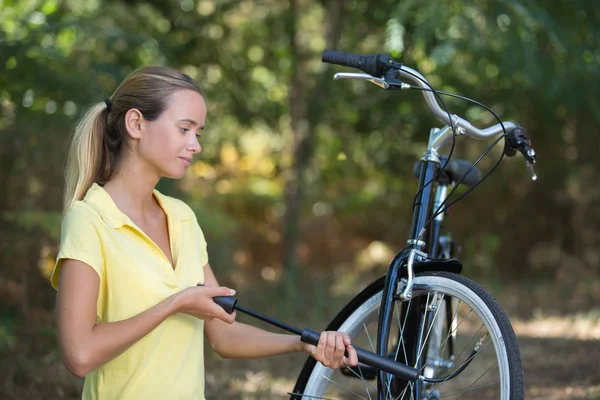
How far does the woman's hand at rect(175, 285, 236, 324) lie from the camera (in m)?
1.95

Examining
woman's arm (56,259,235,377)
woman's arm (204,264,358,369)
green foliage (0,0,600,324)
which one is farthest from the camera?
green foliage (0,0,600,324)

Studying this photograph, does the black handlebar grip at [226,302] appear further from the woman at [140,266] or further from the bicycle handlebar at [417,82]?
the bicycle handlebar at [417,82]

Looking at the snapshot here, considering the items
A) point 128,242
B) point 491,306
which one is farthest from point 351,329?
point 128,242

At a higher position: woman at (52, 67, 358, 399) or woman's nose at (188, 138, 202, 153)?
woman's nose at (188, 138, 202, 153)

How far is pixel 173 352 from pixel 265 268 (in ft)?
20.3

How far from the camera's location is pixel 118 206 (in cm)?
216

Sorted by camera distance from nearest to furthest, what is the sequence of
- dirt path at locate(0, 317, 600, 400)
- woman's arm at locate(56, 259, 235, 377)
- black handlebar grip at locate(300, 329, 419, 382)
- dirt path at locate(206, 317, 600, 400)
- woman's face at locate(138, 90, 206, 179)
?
woman's arm at locate(56, 259, 235, 377) < black handlebar grip at locate(300, 329, 419, 382) < woman's face at locate(138, 90, 206, 179) < dirt path at locate(0, 317, 600, 400) < dirt path at locate(206, 317, 600, 400)

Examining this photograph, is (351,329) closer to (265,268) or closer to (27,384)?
(27,384)

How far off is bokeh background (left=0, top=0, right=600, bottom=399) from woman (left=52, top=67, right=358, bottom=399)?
40.6 inches

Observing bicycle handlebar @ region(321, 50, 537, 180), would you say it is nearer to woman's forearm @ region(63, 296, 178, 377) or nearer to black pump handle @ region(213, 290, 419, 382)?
black pump handle @ region(213, 290, 419, 382)

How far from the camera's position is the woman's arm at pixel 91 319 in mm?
1872

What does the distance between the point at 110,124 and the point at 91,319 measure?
0.61m

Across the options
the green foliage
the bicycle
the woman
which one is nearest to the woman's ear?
the woman

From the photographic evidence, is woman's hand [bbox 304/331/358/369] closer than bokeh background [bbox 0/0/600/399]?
Yes
